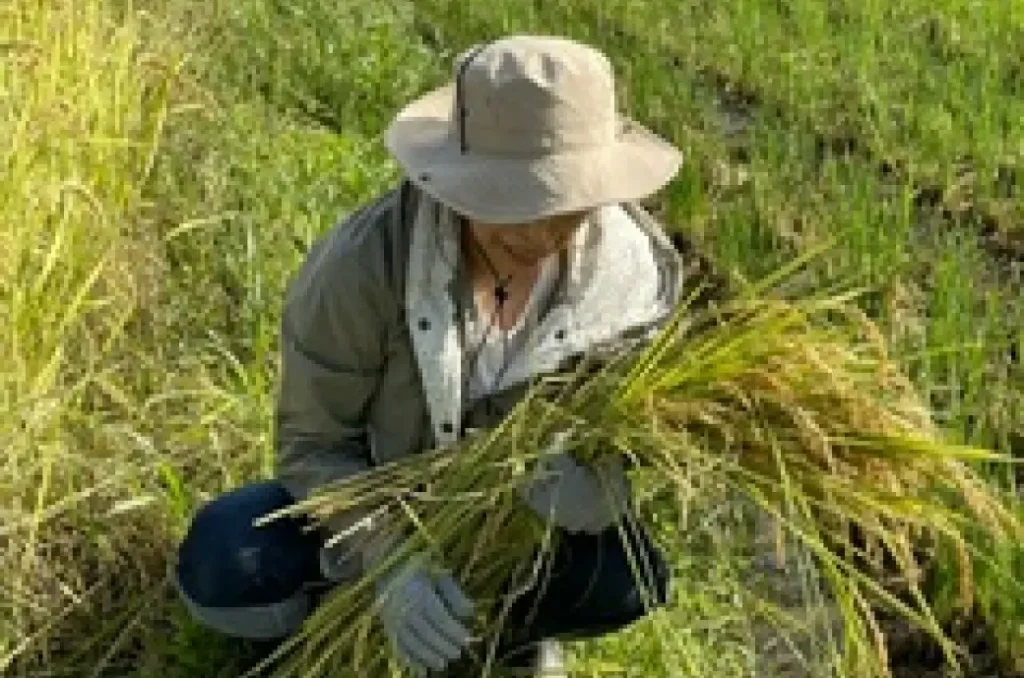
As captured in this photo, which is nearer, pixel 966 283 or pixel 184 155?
pixel 966 283

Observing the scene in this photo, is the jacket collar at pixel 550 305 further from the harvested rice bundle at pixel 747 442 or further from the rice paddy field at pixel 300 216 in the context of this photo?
the rice paddy field at pixel 300 216

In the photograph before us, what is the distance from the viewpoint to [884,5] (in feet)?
14.8

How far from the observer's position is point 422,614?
6.38 ft

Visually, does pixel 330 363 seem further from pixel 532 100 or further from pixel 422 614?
pixel 532 100

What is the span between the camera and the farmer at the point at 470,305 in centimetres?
182

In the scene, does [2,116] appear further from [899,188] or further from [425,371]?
[899,188]

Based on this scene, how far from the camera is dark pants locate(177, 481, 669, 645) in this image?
86.4 inches

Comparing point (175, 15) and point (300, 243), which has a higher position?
point (175, 15)

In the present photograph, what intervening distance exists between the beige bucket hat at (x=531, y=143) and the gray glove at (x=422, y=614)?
0.42 m

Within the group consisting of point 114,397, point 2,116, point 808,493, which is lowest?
point 114,397

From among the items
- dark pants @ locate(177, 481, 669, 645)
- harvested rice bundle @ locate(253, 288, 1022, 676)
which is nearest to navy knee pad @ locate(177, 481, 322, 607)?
dark pants @ locate(177, 481, 669, 645)

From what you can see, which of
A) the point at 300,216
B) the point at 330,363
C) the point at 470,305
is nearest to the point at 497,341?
the point at 470,305

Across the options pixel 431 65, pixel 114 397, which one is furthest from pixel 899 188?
pixel 114 397

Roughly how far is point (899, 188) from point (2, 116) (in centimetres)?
185
